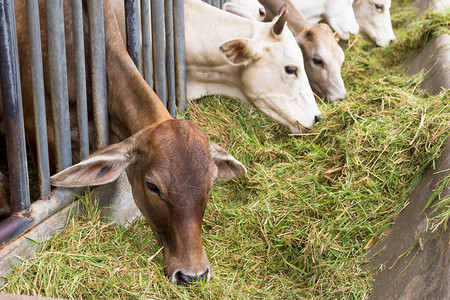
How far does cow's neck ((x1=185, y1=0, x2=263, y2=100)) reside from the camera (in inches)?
215

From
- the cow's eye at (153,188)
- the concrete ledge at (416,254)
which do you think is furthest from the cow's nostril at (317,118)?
the cow's eye at (153,188)

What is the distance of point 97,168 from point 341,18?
5.69m

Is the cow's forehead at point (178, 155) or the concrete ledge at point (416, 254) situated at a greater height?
the cow's forehead at point (178, 155)

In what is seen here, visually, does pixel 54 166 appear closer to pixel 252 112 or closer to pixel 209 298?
pixel 209 298

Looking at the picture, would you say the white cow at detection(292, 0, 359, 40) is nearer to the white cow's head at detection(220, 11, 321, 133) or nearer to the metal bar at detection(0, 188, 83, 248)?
the white cow's head at detection(220, 11, 321, 133)

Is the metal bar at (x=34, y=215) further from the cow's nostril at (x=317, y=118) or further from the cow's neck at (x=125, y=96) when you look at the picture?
the cow's nostril at (x=317, y=118)

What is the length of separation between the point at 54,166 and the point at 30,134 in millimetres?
277

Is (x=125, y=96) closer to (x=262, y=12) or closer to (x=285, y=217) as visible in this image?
(x=285, y=217)

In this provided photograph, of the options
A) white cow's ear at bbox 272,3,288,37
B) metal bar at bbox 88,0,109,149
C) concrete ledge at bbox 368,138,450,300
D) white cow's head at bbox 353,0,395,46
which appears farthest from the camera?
white cow's head at bbox 353,0,395,46

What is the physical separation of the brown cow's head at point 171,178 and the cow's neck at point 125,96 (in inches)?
9.0

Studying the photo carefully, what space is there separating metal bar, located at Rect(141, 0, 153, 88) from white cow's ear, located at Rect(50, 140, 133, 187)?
3.88ft

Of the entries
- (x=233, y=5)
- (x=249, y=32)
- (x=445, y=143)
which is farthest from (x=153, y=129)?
(x=233, y=5)

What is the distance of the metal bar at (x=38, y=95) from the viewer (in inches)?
132

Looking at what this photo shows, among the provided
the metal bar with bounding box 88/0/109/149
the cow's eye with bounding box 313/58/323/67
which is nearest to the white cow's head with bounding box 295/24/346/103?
the cow's eye with bounding box 313/58/323/67
